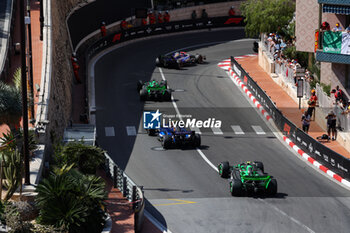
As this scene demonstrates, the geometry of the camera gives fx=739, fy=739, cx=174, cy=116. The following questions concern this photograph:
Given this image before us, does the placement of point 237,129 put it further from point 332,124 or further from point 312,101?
point 332,124

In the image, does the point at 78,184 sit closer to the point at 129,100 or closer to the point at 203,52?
the point at 129,100

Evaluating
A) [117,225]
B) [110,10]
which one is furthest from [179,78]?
[117,225]

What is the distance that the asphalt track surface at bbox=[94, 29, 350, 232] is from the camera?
27.3 meters

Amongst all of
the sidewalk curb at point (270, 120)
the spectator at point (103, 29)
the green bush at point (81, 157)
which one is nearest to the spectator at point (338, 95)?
the sidewalk curb at point (270, 120)

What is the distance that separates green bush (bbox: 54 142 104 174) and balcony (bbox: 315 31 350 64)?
16.3m

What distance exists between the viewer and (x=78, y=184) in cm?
2422

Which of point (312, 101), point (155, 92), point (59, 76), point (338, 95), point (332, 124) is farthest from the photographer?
point (155, 92)

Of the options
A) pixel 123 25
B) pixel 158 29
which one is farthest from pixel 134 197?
pixel 158 29

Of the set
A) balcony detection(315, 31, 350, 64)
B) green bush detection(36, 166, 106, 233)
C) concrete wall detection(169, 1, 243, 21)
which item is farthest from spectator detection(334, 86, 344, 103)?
concrete wall detection(169, 1, 243, 21)

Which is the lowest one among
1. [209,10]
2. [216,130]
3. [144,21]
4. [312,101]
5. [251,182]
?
[251,182]

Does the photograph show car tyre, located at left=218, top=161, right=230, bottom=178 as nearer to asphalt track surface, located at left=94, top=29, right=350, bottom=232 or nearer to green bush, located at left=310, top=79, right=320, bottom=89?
asphalt track surface, located at left=94, top=29, right=350, bottom=232

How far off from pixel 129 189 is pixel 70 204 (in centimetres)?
500

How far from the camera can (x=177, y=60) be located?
55750 mm

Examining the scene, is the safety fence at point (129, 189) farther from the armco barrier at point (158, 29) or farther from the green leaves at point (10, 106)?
the armco barrier at point (158, 29)
